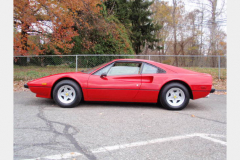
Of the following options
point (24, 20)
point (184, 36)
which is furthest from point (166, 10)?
point (24, 20)

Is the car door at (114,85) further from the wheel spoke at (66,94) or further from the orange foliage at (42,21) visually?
the orange foliage at (42,21)

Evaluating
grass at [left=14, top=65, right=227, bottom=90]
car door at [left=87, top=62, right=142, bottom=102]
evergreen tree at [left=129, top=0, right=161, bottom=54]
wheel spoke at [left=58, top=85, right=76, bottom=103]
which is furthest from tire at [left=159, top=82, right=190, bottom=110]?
evergreen tree at [left=129, top=0, right=161, bottom=54]

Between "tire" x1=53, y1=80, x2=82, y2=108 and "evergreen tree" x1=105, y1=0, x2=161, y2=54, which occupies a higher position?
"evergreen tree" x1=105, y1=0, x2=161, y2=54

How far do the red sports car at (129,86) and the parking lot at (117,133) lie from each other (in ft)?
0.98

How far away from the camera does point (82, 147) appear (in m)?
2.51

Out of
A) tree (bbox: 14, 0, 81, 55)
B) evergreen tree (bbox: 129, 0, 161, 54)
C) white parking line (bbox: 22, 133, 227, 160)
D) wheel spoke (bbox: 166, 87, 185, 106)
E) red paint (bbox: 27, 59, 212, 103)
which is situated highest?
evergreen tree (bbox: 129, 0, 161, 54)

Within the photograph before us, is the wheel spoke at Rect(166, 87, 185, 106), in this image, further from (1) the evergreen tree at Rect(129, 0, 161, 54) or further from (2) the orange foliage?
(1) the evergreen tree at Rect(129, 0, 161, 54)

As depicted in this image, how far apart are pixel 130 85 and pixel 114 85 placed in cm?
39

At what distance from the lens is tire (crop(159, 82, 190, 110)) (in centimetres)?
448

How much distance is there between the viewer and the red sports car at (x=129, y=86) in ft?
14.7

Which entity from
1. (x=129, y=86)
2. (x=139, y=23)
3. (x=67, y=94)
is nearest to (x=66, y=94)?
(x=67, y=94)

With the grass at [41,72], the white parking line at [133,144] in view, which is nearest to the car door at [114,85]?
the white parking line at [133,144]

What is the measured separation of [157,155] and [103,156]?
0.69m

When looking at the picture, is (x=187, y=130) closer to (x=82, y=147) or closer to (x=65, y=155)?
(x=82, y=147)
